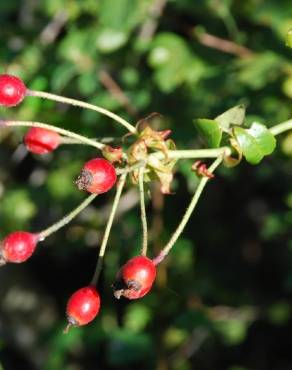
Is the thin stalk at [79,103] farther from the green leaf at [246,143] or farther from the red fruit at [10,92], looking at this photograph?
the green leaf at [246,143]

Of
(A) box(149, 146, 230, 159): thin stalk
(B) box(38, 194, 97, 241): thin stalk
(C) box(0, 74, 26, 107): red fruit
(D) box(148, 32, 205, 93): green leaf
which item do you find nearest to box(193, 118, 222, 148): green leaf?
(A) box(149, 146, 230, 159): thin stalk

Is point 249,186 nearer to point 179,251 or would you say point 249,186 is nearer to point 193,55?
point 179,251

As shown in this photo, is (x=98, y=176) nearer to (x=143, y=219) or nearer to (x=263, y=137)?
(x=143, y=219)

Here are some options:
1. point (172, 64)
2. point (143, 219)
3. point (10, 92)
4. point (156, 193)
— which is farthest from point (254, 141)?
point (156, 193)

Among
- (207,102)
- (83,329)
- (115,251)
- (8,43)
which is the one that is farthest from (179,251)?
(8,43)

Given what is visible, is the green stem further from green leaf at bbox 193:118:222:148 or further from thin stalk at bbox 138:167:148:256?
thin stalk at bbox 138:167:148:256
